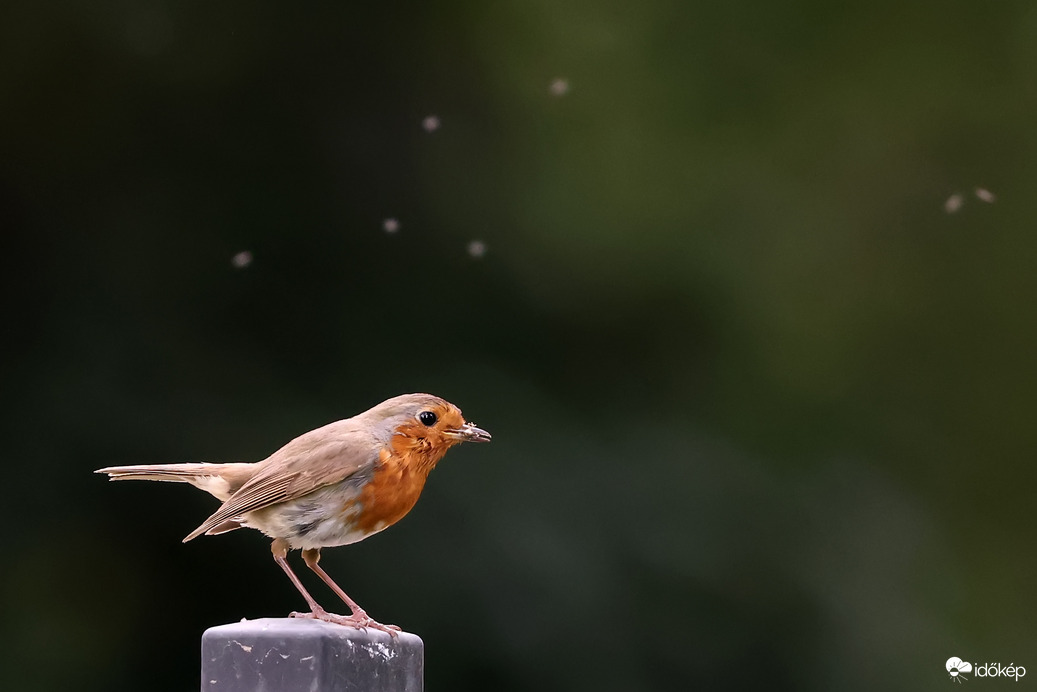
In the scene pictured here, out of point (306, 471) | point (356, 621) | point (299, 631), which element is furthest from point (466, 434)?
point (299, 631)

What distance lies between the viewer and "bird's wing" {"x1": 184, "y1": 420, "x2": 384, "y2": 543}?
289cm

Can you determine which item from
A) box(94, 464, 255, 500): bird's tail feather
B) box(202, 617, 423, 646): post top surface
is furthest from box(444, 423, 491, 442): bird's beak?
box(202, 617, 423, 646): post top surface

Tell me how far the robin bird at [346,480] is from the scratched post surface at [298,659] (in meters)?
0.51

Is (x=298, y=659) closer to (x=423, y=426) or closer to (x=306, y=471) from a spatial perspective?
(x=306, y=471)

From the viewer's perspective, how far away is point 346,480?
289 cm

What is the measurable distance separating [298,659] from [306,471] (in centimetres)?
73

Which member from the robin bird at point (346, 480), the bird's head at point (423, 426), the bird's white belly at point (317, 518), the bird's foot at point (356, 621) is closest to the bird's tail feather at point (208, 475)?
the robin bird at point (346, 480)

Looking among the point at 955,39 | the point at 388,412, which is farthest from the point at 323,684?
the point at 955,39

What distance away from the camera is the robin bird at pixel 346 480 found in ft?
9.47

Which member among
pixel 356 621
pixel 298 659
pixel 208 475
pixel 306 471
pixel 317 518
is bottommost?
pixel 298 659

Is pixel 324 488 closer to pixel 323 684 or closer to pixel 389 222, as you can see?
pixel 323 684

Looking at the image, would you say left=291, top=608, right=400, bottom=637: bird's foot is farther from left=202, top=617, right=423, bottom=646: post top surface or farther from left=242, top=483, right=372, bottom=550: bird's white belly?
left=242, top=483, right=372, bottom=550: bird's white belly

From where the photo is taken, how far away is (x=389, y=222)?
5.50m

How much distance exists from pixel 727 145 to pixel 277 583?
261 cm
